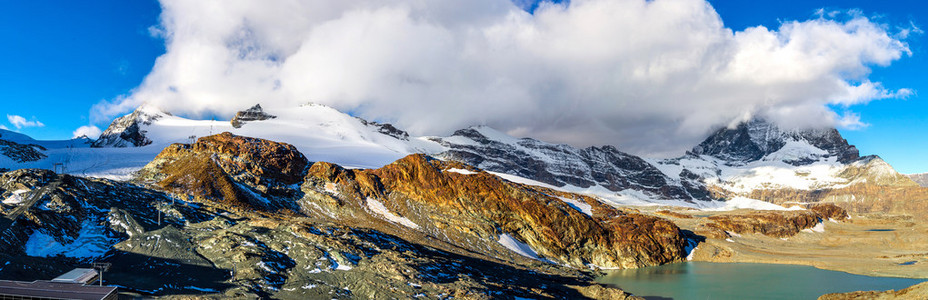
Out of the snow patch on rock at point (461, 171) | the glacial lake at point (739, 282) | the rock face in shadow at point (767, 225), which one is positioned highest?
the snow patch on rock at point (461, 171)

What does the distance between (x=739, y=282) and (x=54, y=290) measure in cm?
8873

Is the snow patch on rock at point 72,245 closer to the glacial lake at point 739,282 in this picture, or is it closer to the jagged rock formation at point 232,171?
the jagged rock formation at point 232,171

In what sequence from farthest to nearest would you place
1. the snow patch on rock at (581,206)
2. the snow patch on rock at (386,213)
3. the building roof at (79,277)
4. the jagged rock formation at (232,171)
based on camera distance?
the snow patch on rock at (581,206)
the snow patch on rock at (386,213)
the jagged rock formation at (232,171)
the building roof at (79,277)

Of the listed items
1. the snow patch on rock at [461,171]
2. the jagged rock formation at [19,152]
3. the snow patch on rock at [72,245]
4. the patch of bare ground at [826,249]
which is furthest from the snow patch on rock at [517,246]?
the jagged rock formation at [19,152]

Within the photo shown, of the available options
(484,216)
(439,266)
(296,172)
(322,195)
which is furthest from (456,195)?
(439,266)

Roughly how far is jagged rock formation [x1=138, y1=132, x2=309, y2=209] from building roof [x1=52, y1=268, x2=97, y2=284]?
133 feet

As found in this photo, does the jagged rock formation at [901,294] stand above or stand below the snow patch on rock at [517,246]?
above

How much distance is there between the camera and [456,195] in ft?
321

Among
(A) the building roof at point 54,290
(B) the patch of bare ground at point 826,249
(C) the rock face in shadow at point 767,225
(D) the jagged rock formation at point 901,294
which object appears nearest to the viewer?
(A) the building roof at point 54,290

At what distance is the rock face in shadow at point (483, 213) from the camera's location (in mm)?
89938

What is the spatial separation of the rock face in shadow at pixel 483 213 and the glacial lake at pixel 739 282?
261 inches

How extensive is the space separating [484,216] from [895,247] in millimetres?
117850

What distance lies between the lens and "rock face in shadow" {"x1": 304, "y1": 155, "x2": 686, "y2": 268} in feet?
295

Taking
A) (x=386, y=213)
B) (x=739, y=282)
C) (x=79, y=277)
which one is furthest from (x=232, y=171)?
(x=739, y=282)
